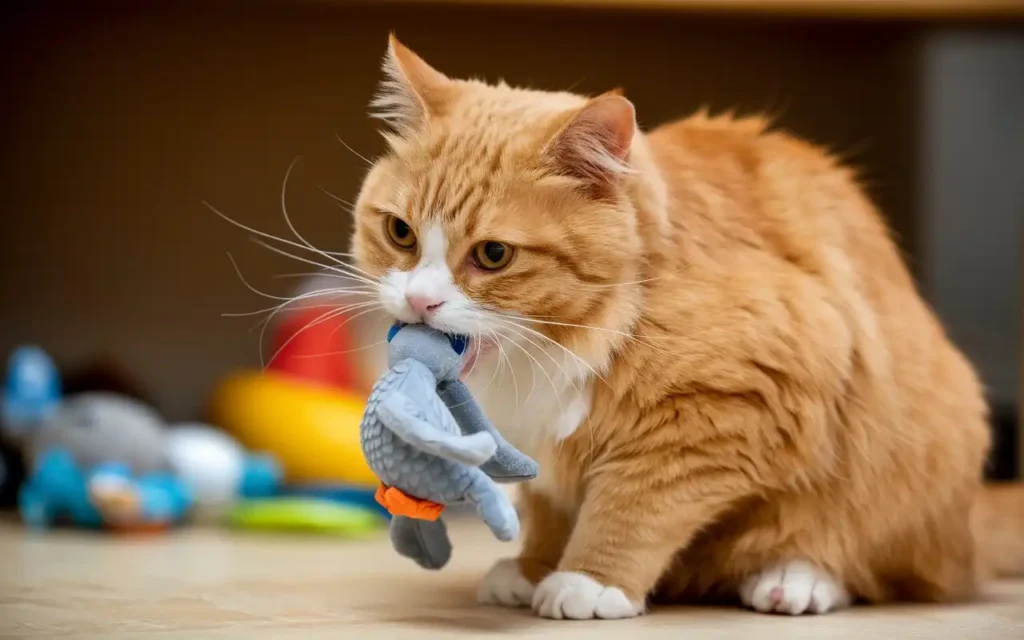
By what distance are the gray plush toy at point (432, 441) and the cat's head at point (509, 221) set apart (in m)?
0.04

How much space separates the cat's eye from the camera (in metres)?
1.38

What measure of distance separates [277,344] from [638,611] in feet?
5.68

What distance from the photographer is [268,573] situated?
1807 mm

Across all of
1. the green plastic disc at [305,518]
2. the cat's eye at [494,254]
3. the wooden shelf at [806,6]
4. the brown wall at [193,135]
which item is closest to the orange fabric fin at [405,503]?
the cat's eye at [494,254]

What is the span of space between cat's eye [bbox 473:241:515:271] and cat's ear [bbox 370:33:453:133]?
211 mm

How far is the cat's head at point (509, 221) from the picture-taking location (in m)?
1.37

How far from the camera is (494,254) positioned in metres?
1.38

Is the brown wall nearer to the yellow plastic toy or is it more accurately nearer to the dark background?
the dark background

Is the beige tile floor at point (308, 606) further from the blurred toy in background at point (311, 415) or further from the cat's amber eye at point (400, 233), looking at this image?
the cat's amber eye at point (400, 233)

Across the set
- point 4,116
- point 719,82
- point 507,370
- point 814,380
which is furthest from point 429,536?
point 4,116

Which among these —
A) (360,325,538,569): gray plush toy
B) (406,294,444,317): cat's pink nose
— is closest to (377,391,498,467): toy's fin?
(360,325,538,569): gray plush toy

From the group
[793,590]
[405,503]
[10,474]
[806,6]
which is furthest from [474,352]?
[10,474]

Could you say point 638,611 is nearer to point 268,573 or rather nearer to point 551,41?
point 268,573

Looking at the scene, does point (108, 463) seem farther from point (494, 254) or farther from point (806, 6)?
point (806, 6)
